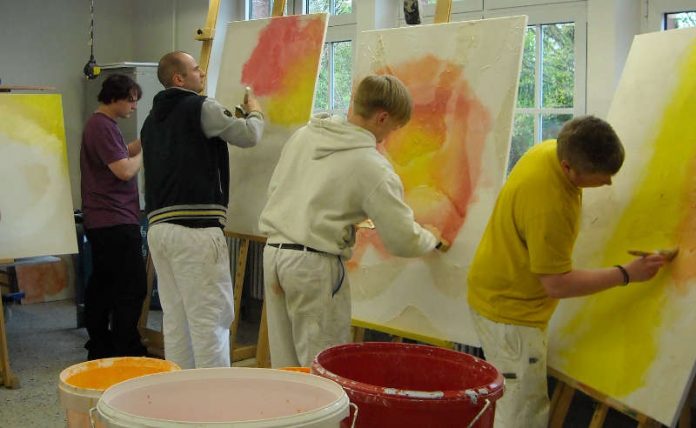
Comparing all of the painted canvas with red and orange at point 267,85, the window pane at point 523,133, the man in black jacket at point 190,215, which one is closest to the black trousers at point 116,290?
the painted canvas with red and orange at point 267,85

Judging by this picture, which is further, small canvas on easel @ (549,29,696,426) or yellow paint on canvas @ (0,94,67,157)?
yellow paint on canvas @ (0,94,67,157)

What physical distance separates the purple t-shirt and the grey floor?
85 cm

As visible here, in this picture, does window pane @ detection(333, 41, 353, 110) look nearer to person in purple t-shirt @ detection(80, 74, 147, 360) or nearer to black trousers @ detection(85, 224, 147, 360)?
person in purple t-shirt @ detection(80, 74, 147, 360)

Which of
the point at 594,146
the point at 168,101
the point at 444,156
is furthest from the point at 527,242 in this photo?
the point at 168,101

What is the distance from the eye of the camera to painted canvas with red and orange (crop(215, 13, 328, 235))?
12.1ft

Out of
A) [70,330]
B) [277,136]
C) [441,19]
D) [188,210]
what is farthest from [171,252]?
[70,330]

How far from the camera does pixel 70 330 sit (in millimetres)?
5320

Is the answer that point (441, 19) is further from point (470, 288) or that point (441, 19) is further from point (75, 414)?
point (75, 414)

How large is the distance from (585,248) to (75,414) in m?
1.70

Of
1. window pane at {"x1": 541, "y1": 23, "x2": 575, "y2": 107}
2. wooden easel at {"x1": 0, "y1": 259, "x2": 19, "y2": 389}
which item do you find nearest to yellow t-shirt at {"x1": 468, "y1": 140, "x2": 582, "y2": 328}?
window pane at {"x1": 541, "y1": 23, "x2": 575, "y2": 107}

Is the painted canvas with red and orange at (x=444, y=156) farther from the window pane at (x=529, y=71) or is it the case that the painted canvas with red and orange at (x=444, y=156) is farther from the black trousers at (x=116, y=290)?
the black trousers at (x=116, y=290)

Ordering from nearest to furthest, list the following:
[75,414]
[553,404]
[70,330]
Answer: [75,414]
[553,404]
[70,330]

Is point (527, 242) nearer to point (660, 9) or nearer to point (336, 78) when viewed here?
point (660, 9)

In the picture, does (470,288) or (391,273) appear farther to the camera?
(391,273)
